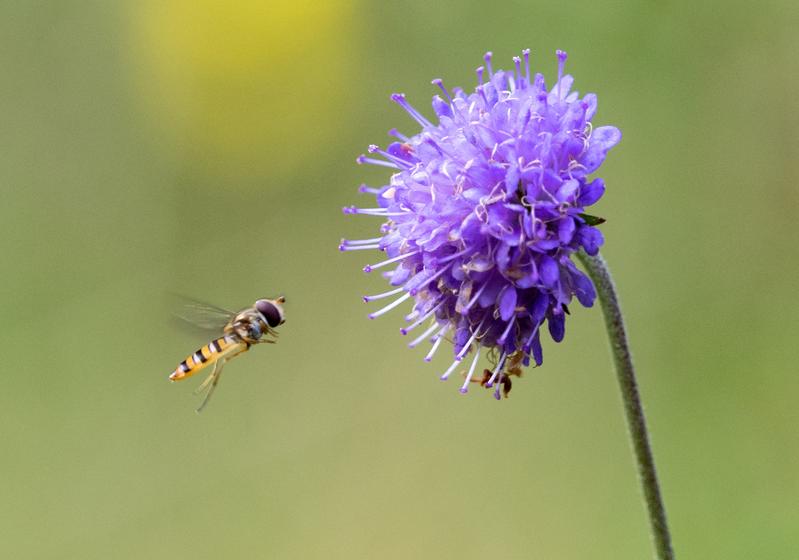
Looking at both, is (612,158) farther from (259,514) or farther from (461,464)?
(259,514)

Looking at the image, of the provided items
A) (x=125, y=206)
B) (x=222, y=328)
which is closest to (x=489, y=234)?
(x=222, y=328)

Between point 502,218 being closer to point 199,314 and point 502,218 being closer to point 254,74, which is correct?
point 199,314

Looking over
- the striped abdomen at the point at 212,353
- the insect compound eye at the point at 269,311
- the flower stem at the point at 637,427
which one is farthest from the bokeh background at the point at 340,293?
the flower stem at the point at 637,427

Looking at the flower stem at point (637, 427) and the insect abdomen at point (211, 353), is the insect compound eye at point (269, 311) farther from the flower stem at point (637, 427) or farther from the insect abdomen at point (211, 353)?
the flower stem at point (637, 427)

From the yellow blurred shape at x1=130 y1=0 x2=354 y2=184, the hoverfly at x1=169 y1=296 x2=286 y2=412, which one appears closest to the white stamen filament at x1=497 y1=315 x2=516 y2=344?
the hoverfly at x1=169 y1=296 x2=286 y2=412

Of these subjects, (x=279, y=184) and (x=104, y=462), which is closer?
(x=104, y=462)

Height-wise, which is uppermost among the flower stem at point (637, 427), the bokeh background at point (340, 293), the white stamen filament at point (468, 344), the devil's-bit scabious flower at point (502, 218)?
the bokeh background at point (340, 293)
